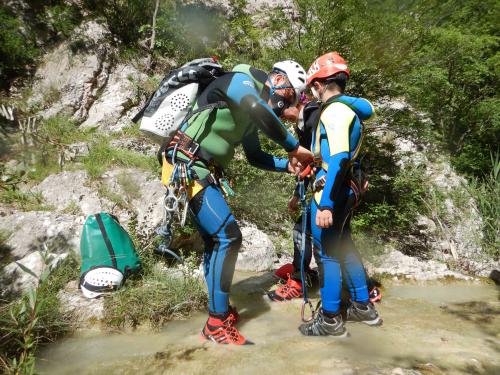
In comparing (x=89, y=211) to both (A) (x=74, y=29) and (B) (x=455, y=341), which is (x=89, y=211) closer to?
(B) (x=455, y=341)

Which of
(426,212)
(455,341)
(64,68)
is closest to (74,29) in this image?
(64,68)

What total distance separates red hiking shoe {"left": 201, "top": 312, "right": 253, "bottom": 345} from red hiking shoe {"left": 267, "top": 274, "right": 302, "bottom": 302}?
916 mm

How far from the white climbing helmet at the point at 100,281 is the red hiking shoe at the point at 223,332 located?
1.11m

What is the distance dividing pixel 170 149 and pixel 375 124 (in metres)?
5.10

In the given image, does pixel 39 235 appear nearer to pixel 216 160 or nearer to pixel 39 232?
pixel 39 232

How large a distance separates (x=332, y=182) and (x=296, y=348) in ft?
3.95

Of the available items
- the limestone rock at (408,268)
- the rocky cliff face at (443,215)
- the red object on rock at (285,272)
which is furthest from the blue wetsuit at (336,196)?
the rocky cliff face at (443,215)

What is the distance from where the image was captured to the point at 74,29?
830 cm

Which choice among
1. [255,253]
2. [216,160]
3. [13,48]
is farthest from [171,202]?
[13,48]

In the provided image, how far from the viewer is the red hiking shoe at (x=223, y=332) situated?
255 centimetres

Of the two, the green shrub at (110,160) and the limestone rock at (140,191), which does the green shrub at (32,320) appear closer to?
the limestone rock at (140,191)

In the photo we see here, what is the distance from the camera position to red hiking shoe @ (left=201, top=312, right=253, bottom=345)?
8.37 ft

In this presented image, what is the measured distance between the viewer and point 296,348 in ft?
8.20

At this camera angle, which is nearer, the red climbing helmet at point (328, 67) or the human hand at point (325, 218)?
the human hand at point (325, 218)
